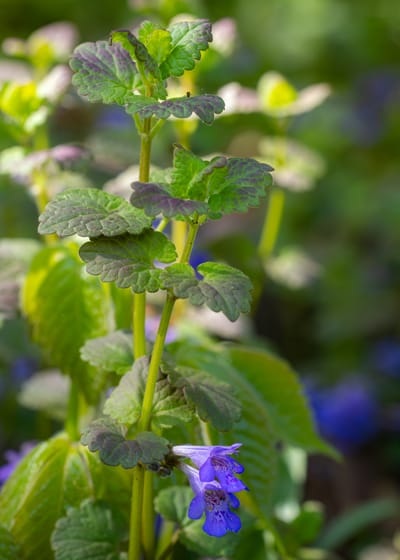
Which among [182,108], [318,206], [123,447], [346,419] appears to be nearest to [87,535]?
[123,447]

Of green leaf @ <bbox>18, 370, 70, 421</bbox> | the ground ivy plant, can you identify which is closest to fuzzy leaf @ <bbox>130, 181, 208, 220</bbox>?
the ground ivy plant

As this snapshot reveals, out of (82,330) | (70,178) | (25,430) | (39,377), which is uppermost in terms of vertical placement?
(70,178)

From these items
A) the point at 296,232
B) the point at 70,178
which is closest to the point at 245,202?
the point at 70,178

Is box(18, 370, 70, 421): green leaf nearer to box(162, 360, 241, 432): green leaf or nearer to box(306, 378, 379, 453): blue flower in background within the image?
box(162, 360, 241, 432): green leaf

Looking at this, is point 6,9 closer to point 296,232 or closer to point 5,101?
point 296,232

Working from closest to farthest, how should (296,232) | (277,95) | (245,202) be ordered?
(245,202), (277,95), (296,232)

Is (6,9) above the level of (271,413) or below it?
above

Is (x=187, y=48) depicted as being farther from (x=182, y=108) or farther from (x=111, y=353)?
(x=111, y=353)
